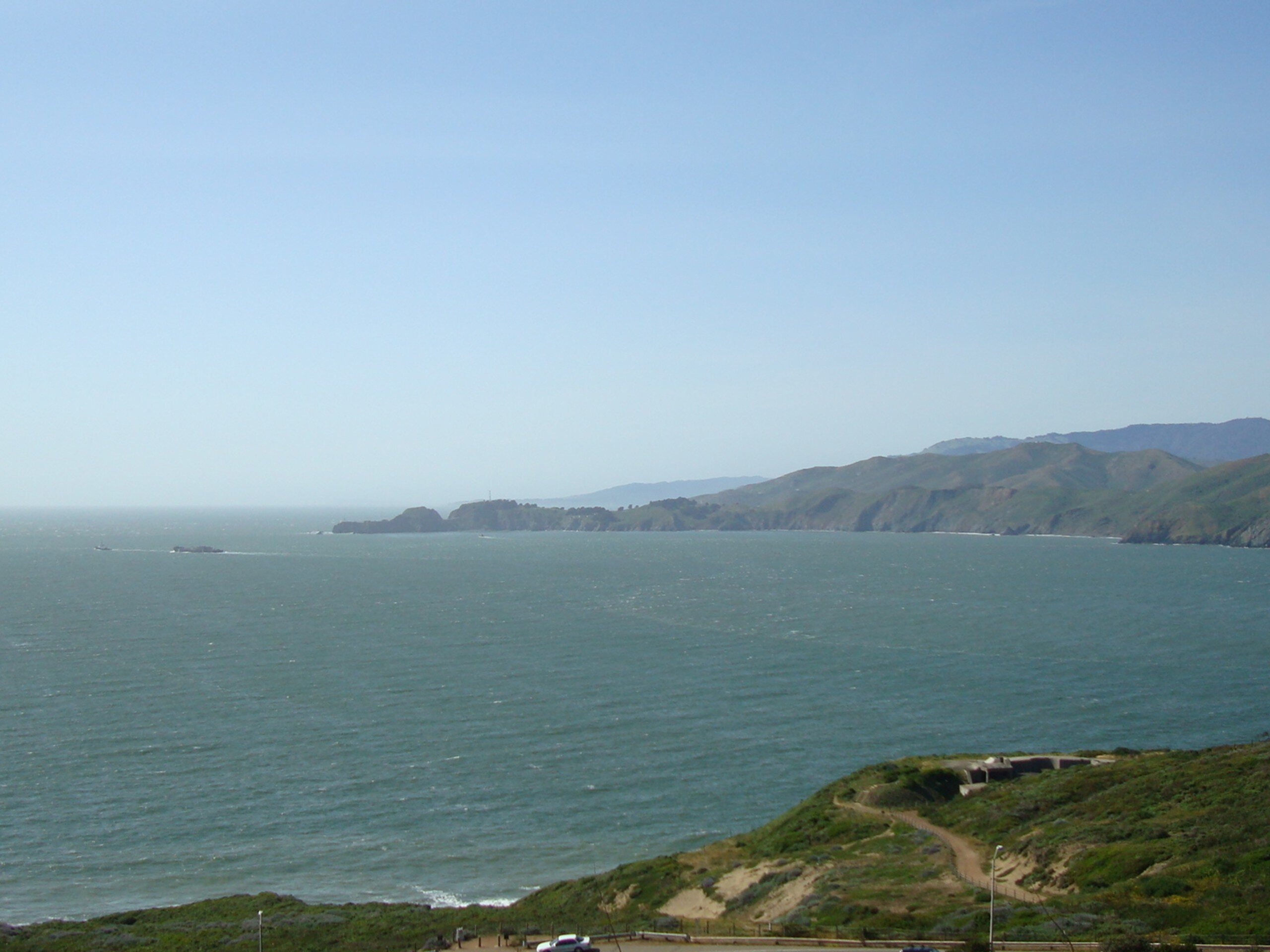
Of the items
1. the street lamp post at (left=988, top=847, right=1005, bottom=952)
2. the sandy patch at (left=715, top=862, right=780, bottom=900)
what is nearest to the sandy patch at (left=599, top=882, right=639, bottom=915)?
the sandy patch at (left=715, top=862, right=780, bottom=900)

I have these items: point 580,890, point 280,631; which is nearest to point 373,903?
point 580,890

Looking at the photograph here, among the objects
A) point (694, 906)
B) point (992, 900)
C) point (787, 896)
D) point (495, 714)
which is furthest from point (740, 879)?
point (495, 714)

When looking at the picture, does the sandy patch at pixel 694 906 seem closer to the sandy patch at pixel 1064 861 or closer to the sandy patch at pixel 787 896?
the sandy patch at pixel 787 896

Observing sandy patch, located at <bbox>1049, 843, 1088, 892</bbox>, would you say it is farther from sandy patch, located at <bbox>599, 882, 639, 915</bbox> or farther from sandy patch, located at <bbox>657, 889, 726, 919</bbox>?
sandy patch, located at <bbox>599, 882, 639, 915</bbox>

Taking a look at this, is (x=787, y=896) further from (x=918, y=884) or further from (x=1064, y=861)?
(x=1064, y=861)

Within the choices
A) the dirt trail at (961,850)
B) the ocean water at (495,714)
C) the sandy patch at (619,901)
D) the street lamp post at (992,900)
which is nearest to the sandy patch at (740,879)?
the sandy patch at (619,901)

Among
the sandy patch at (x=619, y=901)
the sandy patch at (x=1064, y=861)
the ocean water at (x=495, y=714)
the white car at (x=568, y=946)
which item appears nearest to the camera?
the white car at (x=568, y=946)
